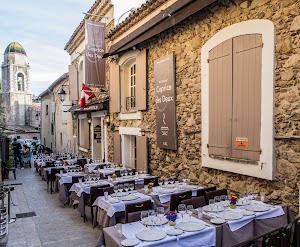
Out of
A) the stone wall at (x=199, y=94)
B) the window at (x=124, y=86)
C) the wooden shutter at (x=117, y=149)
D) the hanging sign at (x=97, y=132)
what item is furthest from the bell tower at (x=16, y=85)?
the stone wall at (x=199, y=94)

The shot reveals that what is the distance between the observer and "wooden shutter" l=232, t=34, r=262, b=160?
513cm

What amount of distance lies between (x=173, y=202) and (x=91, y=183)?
2.62 meters

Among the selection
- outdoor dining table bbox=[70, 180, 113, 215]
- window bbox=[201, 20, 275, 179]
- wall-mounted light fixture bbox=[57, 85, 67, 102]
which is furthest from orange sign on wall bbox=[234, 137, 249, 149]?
wall-mounted light fixture bbox=[57, 85, 67, 102]

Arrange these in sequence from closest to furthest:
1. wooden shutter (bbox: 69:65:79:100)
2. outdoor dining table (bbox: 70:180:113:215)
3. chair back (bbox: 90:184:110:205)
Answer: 1. chair back (bbox: 90:184:110:205)
2. outdoor dining table (bbox: 70:180:113:215)
3. wooden shutter (bbox: 69:65:79:100)

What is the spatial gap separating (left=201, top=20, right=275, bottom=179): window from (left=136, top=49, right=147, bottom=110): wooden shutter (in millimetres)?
2660

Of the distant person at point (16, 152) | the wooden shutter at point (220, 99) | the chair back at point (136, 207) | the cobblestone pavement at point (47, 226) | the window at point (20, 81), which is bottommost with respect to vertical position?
the cobblestone pavement at point (47, 226)

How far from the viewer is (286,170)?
472 centimetres

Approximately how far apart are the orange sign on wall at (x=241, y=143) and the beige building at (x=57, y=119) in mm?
14667

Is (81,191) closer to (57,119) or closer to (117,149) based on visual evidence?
(117,149)

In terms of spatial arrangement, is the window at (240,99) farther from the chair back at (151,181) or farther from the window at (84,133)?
the window at (84,133)

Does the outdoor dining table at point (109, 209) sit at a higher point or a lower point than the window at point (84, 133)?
lower

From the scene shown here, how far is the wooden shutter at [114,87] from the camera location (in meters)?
10.6

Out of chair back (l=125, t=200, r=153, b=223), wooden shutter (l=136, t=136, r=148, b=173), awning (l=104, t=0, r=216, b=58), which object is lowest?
chair back (l=125, t=200, r=153, b=223)

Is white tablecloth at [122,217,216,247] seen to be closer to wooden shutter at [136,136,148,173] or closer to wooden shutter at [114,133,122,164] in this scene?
wooden shutter at [136,136,148,173]
